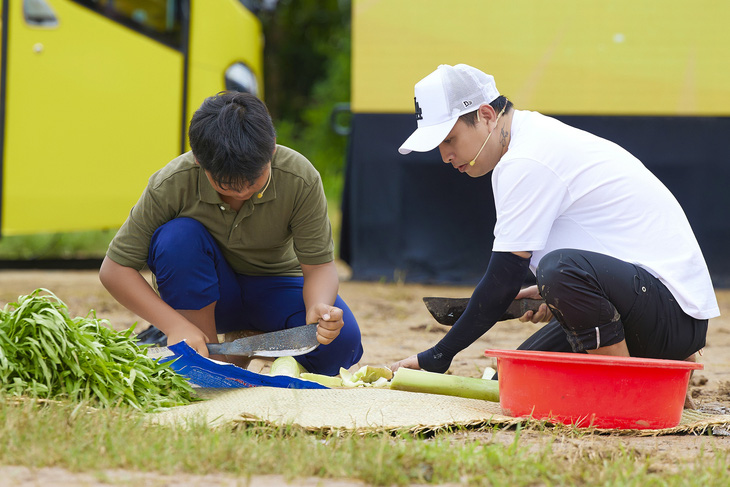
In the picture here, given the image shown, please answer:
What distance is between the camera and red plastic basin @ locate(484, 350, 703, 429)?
7.49 ft

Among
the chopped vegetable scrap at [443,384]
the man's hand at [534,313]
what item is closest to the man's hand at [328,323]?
the chopped vegetable scrap at [443,384]

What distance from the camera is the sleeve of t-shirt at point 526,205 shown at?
8.18 ft

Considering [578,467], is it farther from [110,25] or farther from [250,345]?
[110,25]

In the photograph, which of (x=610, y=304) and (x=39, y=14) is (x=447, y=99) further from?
(x=39, y=14)

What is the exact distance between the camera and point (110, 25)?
5.36 m

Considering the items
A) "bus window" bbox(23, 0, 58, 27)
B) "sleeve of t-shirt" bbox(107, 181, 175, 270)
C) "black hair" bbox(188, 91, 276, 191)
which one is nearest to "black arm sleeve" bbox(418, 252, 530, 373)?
"black hair" bbox(188, 91, 276, 191)

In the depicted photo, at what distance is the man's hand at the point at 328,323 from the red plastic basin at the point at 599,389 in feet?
1.87

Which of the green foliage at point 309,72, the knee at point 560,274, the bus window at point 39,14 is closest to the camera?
the knee at point 560,274

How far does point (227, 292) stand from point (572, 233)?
1.22 meters

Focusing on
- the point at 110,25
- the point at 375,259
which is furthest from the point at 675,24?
the point at 110,25

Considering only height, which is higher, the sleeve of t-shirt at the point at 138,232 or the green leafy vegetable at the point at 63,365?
the sleeve of t-shirt at the point at 138,232

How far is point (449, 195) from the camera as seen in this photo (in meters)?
6.04

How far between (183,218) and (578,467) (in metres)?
1.57

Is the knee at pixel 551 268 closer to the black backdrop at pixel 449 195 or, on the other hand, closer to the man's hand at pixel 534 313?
the man's hand at pixel 534 313
